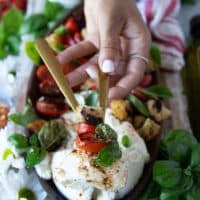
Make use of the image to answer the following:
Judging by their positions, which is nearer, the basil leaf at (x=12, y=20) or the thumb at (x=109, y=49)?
the thumb at (x=109, y=49)

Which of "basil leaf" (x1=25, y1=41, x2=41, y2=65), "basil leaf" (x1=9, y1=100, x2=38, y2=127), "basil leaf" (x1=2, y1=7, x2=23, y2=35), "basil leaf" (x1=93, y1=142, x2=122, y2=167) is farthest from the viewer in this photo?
"basil leaf" (x1=2, y1=7, x2=23, y2=35)

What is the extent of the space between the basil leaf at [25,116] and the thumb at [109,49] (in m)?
0.14

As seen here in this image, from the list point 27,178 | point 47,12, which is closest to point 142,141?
point 27,178

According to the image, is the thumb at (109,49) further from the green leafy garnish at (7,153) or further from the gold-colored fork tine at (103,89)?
the green leafy garnish at (7,153)

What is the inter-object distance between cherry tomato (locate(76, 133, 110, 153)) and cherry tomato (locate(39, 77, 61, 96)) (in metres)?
0.18

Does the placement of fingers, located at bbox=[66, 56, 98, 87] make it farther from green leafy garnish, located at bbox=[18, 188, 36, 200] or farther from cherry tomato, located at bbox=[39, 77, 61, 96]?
green leafy garnish, located at bbox=[18, 188, 36, 200]

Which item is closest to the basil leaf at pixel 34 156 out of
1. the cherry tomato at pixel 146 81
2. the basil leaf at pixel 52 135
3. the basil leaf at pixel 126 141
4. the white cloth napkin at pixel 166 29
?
the basil leaf at pixel 52 135

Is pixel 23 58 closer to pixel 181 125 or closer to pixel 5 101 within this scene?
pixel 5 101

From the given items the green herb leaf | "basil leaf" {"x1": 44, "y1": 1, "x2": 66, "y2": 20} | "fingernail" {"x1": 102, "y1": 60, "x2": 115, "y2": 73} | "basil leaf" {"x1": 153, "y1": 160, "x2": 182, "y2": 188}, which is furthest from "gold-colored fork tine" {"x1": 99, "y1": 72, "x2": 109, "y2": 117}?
"basil leaf" {"x1": 44, "y1": 1, "x2": 66, "y2": 20}

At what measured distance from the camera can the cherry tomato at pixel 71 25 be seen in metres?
0.96

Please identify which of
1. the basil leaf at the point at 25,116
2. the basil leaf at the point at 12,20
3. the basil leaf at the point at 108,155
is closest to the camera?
the basil leaf at the point at 108,155

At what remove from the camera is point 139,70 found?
0.80 m

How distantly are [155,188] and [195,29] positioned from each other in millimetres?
415

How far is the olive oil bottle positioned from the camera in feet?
2.84
